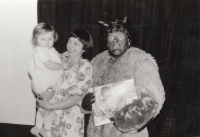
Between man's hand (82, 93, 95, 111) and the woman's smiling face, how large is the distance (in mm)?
247

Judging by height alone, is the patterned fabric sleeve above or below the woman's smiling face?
below

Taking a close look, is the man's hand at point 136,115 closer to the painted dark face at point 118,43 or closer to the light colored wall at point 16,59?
the painted dark face at point 118,43

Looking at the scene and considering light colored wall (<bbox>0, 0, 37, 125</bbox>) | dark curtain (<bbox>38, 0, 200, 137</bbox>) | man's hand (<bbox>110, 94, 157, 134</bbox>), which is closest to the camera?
man's hand (<bbox>110, 94, 157, 134</bbox>)

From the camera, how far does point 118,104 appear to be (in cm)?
134

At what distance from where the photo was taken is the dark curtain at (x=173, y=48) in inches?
53.9

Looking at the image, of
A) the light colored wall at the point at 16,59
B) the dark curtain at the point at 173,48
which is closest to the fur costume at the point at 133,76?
the dark curtain at the point at 173,48

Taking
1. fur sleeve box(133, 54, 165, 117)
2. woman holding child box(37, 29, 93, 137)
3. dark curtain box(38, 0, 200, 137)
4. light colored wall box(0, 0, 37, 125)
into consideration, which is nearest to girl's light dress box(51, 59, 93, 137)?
woman holding child box(37, 29, 93, 137)

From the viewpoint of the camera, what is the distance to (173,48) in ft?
4.53

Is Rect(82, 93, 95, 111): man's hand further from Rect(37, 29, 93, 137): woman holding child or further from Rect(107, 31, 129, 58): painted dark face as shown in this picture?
Rect(107, 31, 129, 58): painted dark face

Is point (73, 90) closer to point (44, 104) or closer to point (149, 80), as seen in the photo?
point (44, 104)

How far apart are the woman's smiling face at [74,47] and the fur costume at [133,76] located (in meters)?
0.14

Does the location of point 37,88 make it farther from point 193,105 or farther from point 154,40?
point 193,105

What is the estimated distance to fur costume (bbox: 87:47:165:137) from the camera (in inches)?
49.9

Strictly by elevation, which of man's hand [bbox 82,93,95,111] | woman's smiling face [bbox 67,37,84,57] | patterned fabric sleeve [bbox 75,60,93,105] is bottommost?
man's hand [bbox 82,93,95,111]
